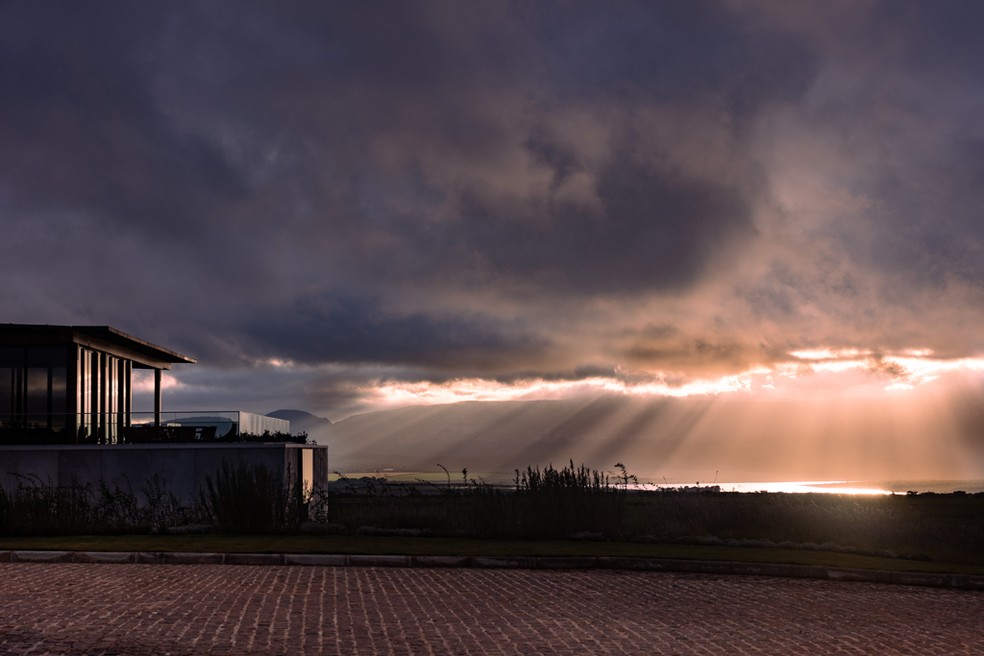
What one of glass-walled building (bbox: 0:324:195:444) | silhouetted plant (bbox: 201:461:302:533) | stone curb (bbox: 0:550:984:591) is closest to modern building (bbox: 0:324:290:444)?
glass-walled building (bbox: 0:324:195:444)

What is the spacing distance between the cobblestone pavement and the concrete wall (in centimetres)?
1692

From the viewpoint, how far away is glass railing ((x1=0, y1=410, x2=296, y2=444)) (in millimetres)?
32625

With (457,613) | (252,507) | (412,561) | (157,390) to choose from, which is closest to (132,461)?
(252,507)

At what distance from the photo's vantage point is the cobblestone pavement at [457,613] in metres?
8.77

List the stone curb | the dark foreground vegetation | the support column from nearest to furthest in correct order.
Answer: the stone curb
the dark foreground vegetation
the support column

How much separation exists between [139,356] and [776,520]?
30726 mm

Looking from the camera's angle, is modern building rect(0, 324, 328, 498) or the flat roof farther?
the flat roof

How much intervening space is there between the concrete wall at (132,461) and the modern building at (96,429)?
32 mm

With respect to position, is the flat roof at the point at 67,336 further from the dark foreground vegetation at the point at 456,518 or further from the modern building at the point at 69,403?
the dark foreground vegetation at the point at 456,518

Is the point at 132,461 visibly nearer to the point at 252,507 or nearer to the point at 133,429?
the point at 133,429

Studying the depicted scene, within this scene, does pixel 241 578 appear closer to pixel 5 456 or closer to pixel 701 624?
pixel 701 624

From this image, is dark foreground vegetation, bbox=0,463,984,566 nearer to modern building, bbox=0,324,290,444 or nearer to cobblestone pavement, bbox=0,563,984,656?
cobblestone pavement, bbox=0,563,984,656

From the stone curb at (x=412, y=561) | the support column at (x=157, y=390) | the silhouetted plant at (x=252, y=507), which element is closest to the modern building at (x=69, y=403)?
the support column at (x=157, y=390)

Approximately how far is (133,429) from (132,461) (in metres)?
1.35
